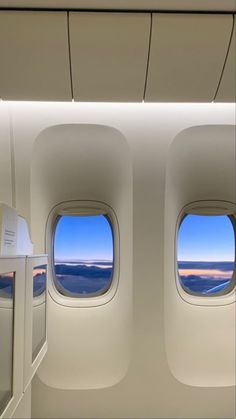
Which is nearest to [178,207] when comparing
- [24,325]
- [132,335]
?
[132,335]

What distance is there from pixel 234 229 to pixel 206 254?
35cm

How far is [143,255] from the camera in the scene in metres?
3.06

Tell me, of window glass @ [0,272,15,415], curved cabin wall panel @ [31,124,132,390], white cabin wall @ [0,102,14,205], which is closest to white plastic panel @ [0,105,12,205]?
white cabin wall @ [0,102,14,205]

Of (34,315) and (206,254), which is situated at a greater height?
(206,254)

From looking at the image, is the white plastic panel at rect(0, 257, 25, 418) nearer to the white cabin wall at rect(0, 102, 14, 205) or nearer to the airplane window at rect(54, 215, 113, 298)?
the white cabin wall at rect(0, 102, 14, 205)

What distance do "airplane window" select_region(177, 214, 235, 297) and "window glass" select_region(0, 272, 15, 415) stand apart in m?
2.03
